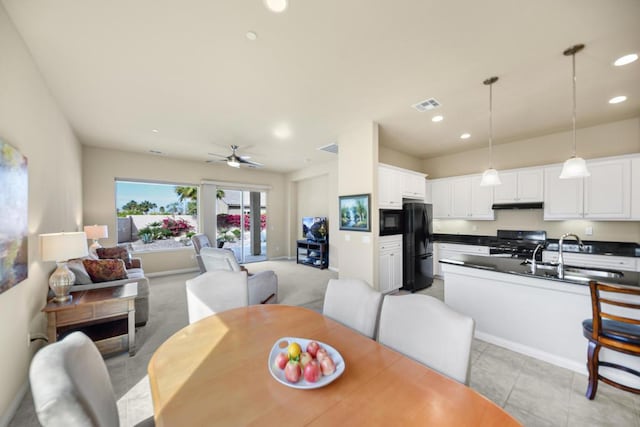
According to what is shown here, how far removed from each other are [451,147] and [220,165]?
231 inches

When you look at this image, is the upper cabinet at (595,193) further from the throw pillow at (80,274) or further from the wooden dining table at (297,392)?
the throw pillow at (80,274)

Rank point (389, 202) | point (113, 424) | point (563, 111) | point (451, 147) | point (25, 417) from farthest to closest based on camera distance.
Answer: point (451, 147) < point (389, 202) < point (563, 111) < point (25, 417) < point (113, 424)

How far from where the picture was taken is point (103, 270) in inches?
112

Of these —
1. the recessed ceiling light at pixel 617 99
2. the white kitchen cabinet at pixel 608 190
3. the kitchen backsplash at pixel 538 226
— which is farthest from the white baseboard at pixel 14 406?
the white kitchen cabinet at pixel 608 190

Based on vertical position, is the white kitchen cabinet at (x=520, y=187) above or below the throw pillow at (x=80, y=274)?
above

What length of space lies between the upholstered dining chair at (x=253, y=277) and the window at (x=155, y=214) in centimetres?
299

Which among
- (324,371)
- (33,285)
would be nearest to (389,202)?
(324,371)

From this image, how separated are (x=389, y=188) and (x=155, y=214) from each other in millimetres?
5675

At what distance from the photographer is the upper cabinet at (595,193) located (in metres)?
3.54

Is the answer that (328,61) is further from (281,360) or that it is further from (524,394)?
(524,394)

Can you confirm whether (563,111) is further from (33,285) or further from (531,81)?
(33,285)

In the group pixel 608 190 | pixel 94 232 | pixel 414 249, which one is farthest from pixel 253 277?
pixel 608 190

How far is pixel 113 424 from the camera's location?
3.18 feet

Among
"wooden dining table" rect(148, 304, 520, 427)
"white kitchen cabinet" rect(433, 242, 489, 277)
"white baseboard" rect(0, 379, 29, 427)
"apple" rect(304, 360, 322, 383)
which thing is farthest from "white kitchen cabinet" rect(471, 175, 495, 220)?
"white baseboard" rect(0, 379, 29, 427)
